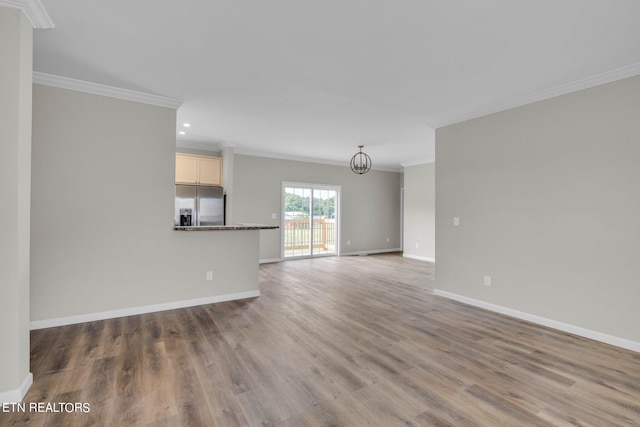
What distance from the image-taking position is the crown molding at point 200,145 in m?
6.08

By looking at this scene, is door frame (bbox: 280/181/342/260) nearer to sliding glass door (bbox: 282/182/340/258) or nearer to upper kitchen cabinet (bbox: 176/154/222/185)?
sliding glass door (bbox: 282/182/340/258)

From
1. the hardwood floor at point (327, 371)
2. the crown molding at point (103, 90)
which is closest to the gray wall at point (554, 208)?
the hardwood floor at point (327, 371)

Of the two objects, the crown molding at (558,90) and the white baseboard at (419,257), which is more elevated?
the crown molding at (558,90)

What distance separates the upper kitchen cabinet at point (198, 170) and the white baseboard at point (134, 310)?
2.54 meters

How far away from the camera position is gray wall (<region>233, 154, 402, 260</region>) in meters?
6.95

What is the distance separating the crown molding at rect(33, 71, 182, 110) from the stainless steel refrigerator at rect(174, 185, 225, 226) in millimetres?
2133

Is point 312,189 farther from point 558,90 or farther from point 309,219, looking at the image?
point 558,90

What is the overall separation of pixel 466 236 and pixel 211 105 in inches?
153

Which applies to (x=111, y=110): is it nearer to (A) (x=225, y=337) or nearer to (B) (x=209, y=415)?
(A) (x=225, y=337)

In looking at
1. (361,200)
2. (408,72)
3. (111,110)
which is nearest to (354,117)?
(408,72)

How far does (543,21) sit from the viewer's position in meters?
2.14

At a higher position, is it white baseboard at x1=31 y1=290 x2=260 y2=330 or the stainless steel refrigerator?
the stainless steel refrigerator

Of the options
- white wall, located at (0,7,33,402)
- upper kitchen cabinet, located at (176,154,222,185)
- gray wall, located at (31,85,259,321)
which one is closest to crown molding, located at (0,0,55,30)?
white wall, located at (0,7,33,402)

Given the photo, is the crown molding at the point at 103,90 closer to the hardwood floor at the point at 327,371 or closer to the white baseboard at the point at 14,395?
the hardwood floor at the point at 327,371
